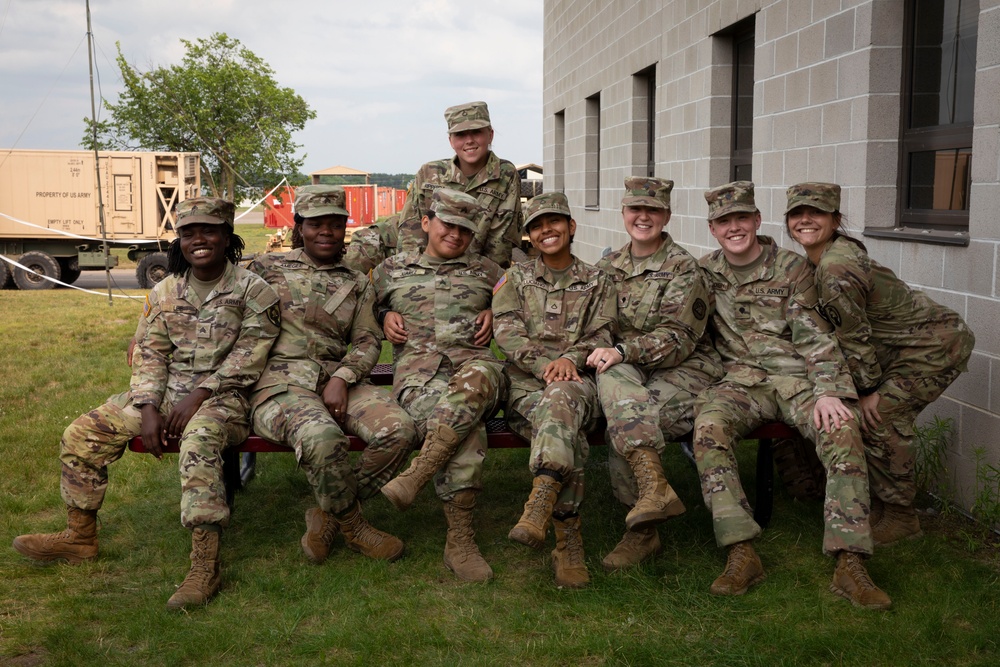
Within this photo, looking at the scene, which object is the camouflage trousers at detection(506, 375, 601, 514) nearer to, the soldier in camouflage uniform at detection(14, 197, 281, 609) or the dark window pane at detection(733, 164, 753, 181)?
the soldier in camouflage uniform at detection(14, 197, 281, 609)

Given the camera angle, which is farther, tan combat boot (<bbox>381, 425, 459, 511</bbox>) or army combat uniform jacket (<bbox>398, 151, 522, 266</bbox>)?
army combat uniform jacket (<bbox>398, 151, 522, 266</bbox>)

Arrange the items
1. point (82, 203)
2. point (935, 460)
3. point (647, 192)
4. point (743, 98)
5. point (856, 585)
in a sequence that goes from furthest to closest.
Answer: point (82, 203) < point (743, 98) < point (935, 460) < point (647, 192) < point (856, 585)

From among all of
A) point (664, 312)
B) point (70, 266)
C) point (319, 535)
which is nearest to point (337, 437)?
point (319, 535)

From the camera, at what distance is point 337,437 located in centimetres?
432

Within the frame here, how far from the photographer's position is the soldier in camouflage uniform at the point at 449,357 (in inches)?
171

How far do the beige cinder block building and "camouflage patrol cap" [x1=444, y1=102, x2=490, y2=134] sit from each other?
2178 mm

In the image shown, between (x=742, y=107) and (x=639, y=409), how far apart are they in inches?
197

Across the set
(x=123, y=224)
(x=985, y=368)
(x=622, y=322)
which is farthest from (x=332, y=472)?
(x=123, y=224)

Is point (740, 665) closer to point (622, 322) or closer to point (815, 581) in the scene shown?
point (815, 581)

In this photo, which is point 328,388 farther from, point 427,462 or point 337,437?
point 427,462

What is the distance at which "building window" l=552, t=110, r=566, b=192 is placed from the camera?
17578mm

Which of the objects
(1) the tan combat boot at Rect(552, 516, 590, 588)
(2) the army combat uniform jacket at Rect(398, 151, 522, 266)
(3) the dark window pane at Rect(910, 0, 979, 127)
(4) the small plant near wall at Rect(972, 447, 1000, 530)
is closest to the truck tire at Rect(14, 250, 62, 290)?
(2) the army combat uniform jacket at Rect(398, 151, 522, 266)

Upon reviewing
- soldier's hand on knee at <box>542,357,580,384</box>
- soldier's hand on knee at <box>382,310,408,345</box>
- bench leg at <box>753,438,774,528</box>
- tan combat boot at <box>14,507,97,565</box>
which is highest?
soldier's hand on knee at <box>382,310,408,345</box>

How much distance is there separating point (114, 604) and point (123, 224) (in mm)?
18339
